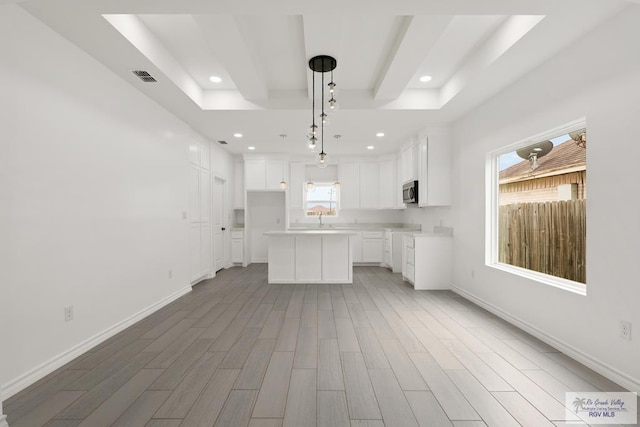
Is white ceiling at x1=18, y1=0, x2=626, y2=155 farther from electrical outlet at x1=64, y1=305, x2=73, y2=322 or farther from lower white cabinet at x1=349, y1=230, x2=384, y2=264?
lower white cabinet at x1=349, y1=230, x2=384, y2=264

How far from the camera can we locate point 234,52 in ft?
9.16

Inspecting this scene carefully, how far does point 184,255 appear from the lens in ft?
14.8

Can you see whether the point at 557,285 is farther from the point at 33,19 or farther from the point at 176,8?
→ the point at 33,19

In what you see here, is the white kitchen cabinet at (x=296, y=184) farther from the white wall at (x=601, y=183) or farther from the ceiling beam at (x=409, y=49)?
the white wall at (x=601, y=183)

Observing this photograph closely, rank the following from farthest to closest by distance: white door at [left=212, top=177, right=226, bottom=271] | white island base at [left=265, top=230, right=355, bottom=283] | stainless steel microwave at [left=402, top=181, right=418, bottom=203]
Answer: white door at [left=212, top=177, right=226, bottom=271] < stainless steel microwave at [left=402, top=181, right=418, bottom=203] < white island base at [left=265, top=230, right=355, bottom=283]

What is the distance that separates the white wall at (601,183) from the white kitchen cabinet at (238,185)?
5858mm

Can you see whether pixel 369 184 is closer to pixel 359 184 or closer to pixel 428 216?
pixel 359 184

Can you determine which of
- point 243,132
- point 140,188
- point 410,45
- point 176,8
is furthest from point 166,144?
point 410,45

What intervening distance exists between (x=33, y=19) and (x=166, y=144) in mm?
1913

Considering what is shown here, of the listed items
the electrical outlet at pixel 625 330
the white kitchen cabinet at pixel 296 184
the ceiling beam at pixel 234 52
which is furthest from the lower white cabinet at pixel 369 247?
the electrical outlet at pixel 625 330

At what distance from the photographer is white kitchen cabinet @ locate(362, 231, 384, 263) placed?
6.93m

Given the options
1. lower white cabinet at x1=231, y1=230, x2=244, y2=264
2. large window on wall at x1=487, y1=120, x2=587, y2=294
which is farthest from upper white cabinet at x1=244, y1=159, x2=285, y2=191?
large window on wall at x1=487, y1=120, x2=587, y2=294

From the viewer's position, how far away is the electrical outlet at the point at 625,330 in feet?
6.49

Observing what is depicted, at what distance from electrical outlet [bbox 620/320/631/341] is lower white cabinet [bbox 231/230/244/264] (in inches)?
246
